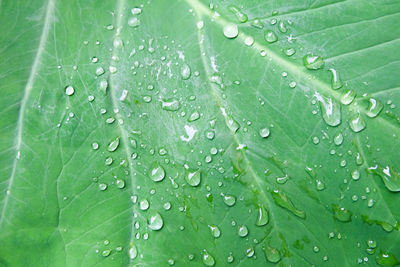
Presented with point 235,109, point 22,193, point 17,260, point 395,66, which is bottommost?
point 17,260

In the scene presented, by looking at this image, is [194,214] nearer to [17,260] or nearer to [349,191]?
[349,191]

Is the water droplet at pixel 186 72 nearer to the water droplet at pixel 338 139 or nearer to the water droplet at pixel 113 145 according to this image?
the water droplet at pixel 113 145

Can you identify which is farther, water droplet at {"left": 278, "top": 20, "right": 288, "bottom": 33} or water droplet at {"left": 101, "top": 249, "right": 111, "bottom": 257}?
water droplet at {"left": 101, "top": 249, "right": 111, "bottom": 257}

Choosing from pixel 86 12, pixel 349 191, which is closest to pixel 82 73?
pixel 86 12

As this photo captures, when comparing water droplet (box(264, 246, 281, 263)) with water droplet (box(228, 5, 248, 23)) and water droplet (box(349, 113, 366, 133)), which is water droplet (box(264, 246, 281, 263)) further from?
water droplet (box(228, 5, 248, 23))

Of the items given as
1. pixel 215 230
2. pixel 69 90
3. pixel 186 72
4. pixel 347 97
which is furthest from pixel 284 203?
pixel 69 90

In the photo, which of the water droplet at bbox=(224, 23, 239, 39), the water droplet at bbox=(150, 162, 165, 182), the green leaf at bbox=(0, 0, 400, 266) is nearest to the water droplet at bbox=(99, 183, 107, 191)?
the green leaf at bbox=(0, 0, 400, 266)
